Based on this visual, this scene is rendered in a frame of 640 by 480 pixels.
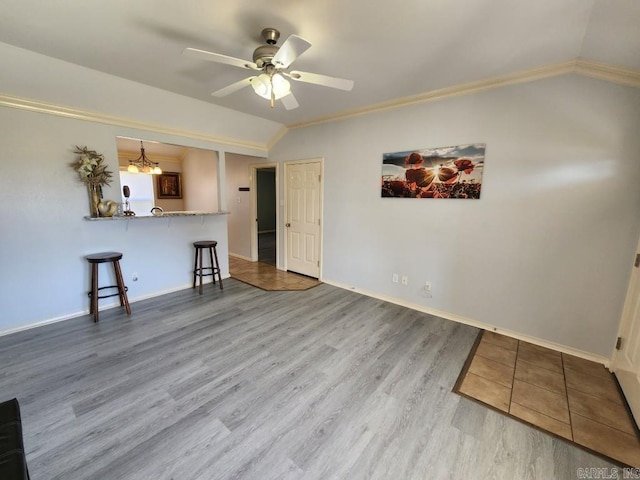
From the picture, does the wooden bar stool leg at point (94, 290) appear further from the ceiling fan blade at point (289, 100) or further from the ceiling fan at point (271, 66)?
the ceiling fan blade at point (289, 100)

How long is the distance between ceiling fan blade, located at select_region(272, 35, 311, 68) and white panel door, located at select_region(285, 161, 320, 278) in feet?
8.61

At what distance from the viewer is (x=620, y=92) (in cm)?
225

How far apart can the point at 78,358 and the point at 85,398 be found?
2.18 ft

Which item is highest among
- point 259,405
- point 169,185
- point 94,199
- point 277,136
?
point 277,136

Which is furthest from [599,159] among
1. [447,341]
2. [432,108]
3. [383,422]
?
[383,422]

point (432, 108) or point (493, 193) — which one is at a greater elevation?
point (432, 108)

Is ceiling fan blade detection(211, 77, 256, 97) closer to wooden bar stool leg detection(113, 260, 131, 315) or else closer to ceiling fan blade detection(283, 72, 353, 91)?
ceiling fan blade detection(283, 72, 353, 91)

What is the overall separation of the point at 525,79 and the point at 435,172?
3.74 feet

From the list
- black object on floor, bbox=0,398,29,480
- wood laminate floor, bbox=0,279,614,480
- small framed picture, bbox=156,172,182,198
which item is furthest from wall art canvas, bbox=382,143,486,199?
small framed picture, bbox=156,172,182,198

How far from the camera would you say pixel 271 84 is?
203 cm

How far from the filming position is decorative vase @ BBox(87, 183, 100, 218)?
10.4 feet

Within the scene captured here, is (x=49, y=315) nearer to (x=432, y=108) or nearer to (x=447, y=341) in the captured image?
(x=447, y=341)

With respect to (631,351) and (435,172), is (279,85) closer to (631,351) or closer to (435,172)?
(435,172)

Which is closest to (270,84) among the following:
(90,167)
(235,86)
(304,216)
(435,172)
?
(235,86)
